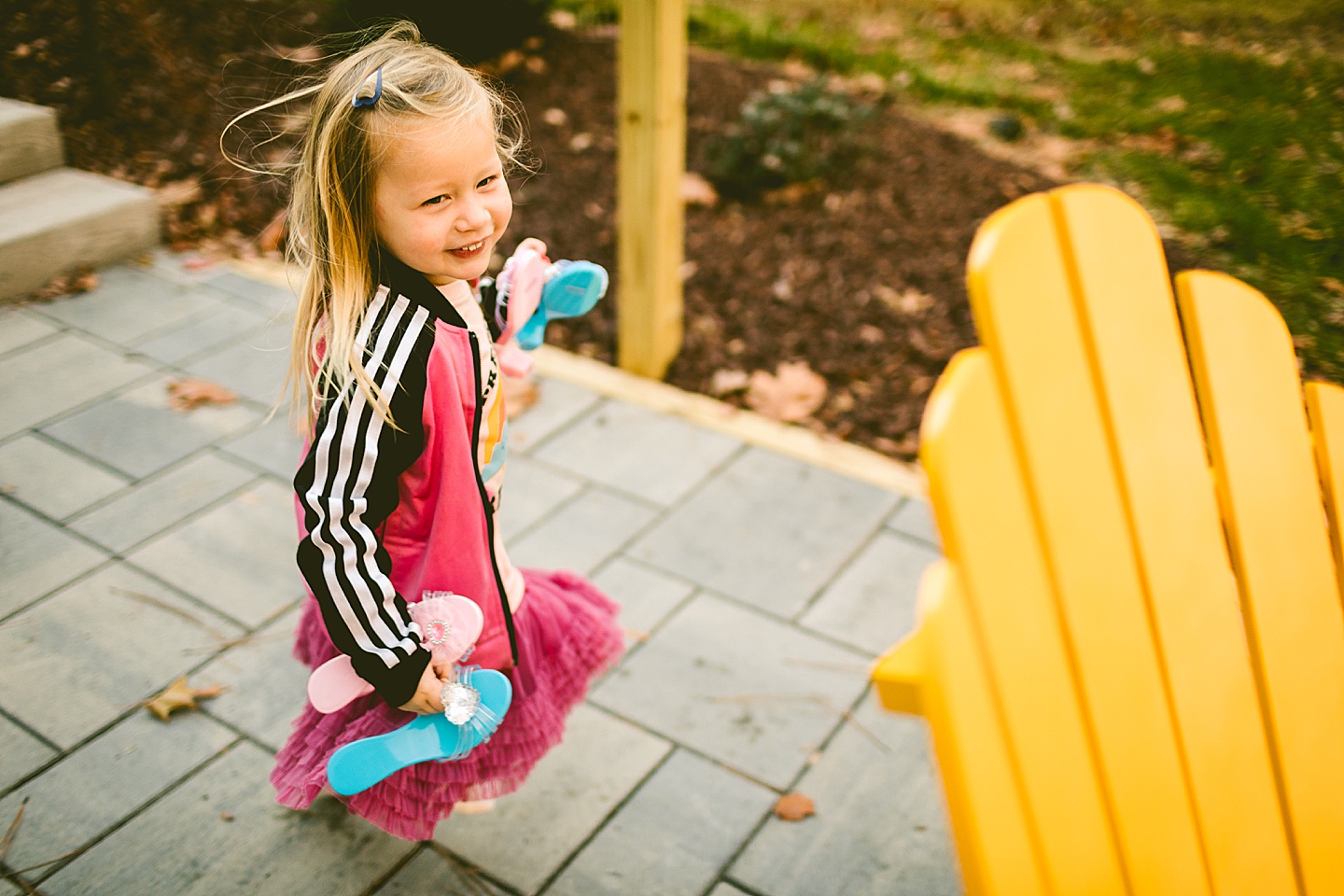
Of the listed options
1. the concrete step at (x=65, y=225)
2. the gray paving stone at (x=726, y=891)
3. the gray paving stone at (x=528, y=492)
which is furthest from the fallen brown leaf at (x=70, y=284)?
the gray paving stone at (x=726, y=891)

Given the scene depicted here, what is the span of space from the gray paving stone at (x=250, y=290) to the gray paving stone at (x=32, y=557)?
136 centimetres

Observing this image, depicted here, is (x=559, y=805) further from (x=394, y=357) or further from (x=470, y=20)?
(x=470, y=20)

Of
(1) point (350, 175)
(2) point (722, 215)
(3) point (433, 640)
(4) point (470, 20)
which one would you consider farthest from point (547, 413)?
(4) point (470, 20)

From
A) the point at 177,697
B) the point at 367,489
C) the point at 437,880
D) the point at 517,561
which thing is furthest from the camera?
the point at 517,561

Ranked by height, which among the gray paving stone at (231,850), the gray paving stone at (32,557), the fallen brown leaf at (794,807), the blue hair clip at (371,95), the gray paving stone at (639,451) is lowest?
the fallen brown leaf at (794,807)

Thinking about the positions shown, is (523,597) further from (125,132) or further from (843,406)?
(125,132)

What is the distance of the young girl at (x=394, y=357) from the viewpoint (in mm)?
1436

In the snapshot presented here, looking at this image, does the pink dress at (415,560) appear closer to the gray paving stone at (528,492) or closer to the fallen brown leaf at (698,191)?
the gray paving stone at (528,492)

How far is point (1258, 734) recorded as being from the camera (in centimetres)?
124

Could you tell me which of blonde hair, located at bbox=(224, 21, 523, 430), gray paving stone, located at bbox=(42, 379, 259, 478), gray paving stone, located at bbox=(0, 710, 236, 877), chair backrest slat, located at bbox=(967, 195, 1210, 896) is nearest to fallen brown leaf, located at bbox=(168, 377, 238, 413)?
gray paving stone, located at bbox=(42, 379, 259, 478)

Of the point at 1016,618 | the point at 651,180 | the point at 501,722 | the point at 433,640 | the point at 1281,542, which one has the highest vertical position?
the point at 1016,618

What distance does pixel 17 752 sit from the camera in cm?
226

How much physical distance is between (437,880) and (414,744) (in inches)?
25.3

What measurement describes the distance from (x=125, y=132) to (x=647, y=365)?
224 cm
